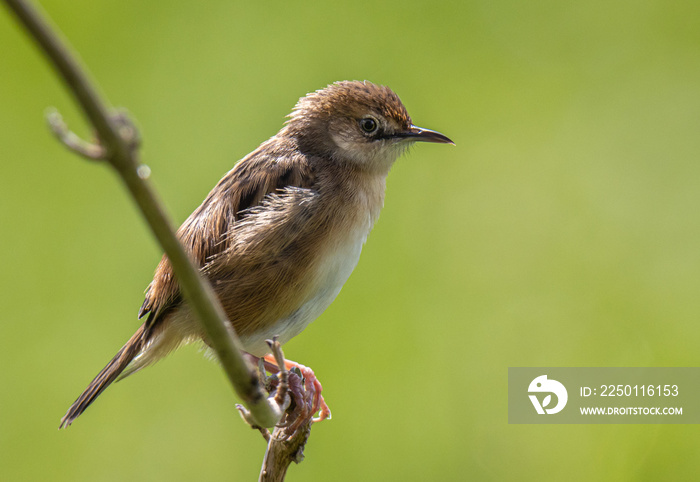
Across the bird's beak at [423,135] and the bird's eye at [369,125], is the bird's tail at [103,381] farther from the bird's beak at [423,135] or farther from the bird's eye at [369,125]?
the bird's beak at [423,135]

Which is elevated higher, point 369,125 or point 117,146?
point 117,146

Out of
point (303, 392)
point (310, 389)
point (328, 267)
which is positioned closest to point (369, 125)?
point (328, 267)

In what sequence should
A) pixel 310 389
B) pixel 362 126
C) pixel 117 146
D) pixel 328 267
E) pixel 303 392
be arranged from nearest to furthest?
pixel 117 146, pixel 303 392, pixel 310 389, pixel 328 267, pixel 362 126

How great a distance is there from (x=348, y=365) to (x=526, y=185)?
3.21 m

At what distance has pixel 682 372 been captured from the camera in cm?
716

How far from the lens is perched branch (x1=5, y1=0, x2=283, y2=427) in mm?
1560

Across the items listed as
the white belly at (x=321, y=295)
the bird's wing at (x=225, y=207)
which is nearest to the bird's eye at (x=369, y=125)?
the bird's wing at (x=225, y=207)

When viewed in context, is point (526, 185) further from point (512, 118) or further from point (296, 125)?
point (296, 125)

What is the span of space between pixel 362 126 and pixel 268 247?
125cm

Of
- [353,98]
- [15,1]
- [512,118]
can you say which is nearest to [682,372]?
[512,118]

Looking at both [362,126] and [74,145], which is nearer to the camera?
[74,145]

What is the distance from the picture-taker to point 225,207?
14.4 feet

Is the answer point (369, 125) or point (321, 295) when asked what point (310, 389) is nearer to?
point (321, 295)

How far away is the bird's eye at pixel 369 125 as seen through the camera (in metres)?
5.02
